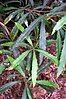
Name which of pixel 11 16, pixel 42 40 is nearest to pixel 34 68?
pixel 42 40

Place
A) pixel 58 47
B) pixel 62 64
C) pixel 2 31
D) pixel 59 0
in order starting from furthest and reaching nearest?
1. pixel 59 0
2. pixel 2 31
3. pixel 58 47
4. pixel 62 64

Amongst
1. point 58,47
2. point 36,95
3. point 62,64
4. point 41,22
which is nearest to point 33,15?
point 41,22

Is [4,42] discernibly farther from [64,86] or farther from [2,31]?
[64,86]

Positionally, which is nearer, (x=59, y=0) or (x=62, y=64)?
(x=62, y=64)

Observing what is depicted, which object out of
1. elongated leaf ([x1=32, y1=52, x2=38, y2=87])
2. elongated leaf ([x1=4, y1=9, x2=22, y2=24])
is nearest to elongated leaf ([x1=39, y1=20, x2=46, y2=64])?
elongated leaf ([x1=32, y1=52, x2=38, y2=87])

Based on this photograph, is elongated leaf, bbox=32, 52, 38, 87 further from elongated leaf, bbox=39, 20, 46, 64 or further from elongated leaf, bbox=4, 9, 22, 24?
elongated leaf, bbox=4, 9, 22, 24

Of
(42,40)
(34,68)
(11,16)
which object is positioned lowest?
(34,68)

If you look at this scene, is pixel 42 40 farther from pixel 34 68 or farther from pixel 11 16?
pixel 11 16

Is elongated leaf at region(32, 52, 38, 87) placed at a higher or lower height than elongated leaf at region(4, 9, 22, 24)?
lower

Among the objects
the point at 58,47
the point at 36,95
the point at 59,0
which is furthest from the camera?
the point at 36,95

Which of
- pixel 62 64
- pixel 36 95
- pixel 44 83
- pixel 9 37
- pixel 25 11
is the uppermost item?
pixel 25 11

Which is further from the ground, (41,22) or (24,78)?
(41,22)
